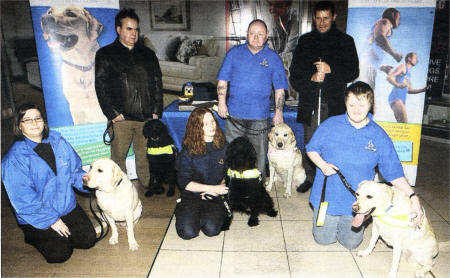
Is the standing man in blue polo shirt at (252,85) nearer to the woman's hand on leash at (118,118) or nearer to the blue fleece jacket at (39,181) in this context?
the woman's hand on leash at (118,118)

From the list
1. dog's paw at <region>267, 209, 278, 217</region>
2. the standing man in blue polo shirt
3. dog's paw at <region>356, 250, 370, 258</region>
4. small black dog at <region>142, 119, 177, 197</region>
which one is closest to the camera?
dog's paw at <region>356, 250, 370, 258</region>

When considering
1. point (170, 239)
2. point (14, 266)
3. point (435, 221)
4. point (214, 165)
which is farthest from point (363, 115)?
point (14, 266)

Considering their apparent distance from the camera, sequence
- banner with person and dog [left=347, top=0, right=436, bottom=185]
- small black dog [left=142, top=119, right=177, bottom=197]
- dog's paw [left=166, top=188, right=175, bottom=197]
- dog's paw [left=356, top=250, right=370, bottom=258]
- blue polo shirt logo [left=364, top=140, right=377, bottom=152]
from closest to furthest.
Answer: blue polo shirt logo [left=364, top=140, right=377, bottom=152], dog's paw [left=356, top=250, right=370, bottom=258], banner with person and dog [left=347, top=0, right=436, bottom=185], small black dog [left=142, top=119, right=177, bottom=197], dog's paw [left=166, top=188, right=175, bottom=197]

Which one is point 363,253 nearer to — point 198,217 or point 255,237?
point 255,237

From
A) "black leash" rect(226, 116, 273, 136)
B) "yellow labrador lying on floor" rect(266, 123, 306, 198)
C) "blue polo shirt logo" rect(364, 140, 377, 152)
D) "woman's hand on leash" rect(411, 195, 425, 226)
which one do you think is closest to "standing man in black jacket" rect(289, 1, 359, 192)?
"yellow labrador lying on floor" rect(266, 123, 306, 198)

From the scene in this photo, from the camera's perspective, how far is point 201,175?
3.00m

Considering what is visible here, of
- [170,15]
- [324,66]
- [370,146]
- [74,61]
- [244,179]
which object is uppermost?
[170,15]

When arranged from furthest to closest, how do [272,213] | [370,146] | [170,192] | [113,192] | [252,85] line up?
[170,192] < [252,85] < [272,213] < [113,192] < [370,146]

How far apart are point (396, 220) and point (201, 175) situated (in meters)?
1.63

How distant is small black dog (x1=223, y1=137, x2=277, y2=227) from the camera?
9.50 ft

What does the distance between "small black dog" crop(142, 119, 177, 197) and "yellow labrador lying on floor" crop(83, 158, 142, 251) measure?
0.91 m

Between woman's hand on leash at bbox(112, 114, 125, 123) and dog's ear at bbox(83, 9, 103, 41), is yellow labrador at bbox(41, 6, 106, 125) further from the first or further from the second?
woman's hand on leash at bbox(112, 114, 125, 123)

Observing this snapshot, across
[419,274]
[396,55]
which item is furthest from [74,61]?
[419,274]

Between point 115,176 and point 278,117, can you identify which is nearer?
point 115,176
